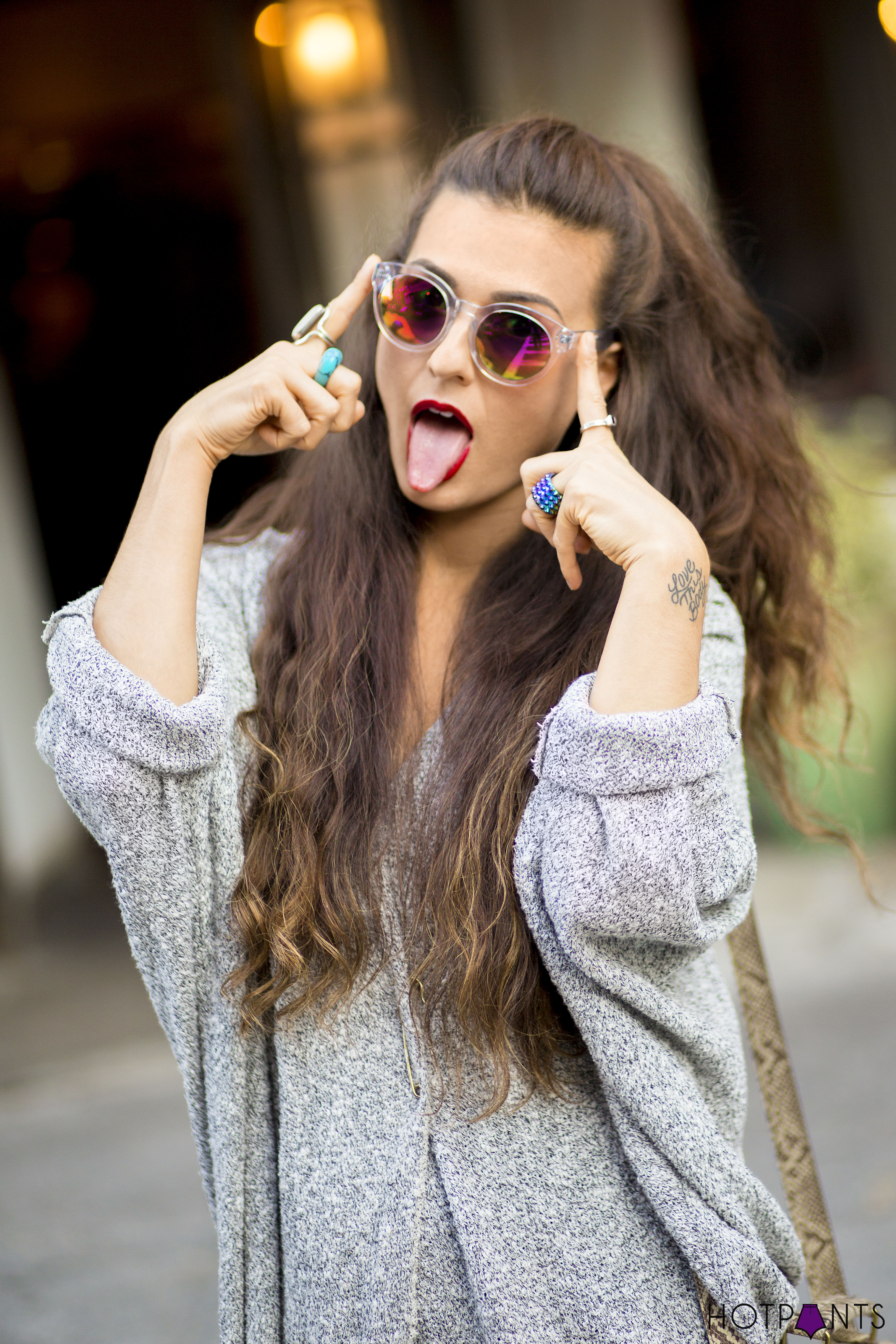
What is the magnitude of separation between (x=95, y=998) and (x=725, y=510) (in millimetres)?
3857

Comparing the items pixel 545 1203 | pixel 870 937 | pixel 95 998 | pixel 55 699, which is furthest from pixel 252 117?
pixel 545 1203

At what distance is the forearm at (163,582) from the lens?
1334 millimetres

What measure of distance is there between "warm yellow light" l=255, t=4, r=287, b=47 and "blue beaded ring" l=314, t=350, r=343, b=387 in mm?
4433

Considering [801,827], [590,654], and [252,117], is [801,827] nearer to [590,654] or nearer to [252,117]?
[590,654]

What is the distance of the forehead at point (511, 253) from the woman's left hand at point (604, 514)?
232 millimetres

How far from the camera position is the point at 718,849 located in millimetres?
1310

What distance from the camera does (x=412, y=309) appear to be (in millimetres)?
1586

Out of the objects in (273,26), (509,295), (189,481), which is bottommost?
(189,481)

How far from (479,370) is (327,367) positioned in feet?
0.69

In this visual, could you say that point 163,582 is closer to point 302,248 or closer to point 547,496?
point 547,496

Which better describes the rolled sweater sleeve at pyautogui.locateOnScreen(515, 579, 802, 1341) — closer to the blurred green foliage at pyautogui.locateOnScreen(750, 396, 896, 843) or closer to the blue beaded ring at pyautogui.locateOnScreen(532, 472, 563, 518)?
the blue beaded ring at pyautogui.locateOnScreen(532, 472, 563, 518)

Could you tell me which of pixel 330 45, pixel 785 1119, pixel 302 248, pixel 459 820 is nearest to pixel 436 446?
pixel 459 820

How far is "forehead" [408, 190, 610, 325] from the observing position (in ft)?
5.17

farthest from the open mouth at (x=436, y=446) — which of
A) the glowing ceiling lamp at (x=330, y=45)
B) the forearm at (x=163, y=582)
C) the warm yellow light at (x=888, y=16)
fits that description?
the warm yellow light at (x=888, y=16)
